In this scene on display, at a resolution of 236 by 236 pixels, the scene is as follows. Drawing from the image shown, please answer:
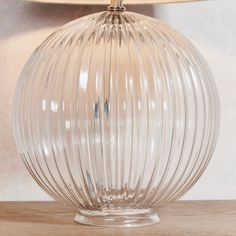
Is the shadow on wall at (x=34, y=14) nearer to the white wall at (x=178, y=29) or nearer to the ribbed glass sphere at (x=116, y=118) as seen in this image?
the white wall at (x=178, y=29)

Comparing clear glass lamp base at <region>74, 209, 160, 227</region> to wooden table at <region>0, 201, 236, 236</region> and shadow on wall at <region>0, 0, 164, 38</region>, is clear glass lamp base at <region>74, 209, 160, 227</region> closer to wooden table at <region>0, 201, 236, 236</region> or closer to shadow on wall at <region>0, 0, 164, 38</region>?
wooden table at <region>0, 201, 236, 236</region>

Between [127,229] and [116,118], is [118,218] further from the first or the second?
[116,118]

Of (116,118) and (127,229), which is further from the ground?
(116,118)

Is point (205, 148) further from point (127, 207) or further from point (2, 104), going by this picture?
point (2, 104)

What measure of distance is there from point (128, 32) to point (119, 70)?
0.20 feet

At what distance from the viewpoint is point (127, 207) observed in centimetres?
90

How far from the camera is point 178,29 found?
1.14m

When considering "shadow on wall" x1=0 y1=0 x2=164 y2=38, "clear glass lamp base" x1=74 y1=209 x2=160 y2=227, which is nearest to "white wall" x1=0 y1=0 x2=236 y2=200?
"shadow on wall" x1=0 y1=0 x2=164 y2=38

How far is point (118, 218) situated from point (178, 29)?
0.37 meters

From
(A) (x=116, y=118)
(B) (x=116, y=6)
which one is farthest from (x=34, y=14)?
(A) (x=116, y=118)

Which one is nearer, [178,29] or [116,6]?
[116,6]

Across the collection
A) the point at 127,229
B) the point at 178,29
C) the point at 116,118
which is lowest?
the point at 127,229

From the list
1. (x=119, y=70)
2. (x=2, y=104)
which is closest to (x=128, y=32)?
(x=119, y=70)

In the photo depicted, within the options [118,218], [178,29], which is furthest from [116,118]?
[178,29]
